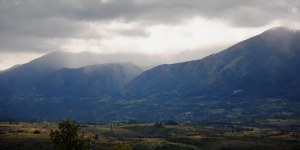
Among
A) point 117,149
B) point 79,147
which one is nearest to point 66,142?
point 79,147

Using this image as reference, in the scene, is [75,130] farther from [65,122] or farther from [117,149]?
[117,149]

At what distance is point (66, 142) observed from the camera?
5295 inches

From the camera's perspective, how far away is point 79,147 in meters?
134

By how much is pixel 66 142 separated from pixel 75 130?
4.31 meters

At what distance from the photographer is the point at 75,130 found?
135125 millimetres

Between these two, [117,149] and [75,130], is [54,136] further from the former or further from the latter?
[117,149]

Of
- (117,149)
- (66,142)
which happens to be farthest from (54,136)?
(117,149)

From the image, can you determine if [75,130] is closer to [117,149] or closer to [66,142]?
[66,142]

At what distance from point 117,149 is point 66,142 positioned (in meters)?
15.1

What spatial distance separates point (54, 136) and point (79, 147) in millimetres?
8433

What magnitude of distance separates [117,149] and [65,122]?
17.3 m

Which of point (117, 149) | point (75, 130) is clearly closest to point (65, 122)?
point (75, 130)

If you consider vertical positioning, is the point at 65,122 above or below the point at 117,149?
→ above

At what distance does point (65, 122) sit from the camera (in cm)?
13550
